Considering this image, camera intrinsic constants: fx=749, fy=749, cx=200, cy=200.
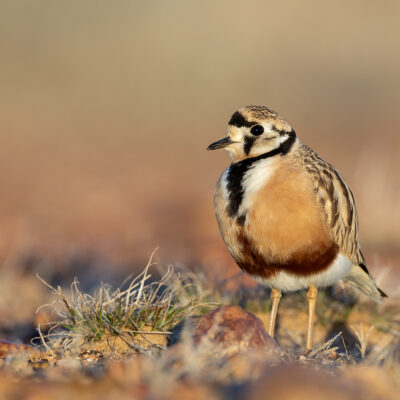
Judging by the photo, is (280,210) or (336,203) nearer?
(280,210)

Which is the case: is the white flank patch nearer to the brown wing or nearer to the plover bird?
the plover bird

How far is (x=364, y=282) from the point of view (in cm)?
603

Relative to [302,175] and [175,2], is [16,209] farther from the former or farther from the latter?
[175,2]

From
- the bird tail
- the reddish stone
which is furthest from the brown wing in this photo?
the reddish stone

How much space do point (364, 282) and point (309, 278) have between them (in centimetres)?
92

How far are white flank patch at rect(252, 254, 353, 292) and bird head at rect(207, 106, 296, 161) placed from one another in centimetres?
91

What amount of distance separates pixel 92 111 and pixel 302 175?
1786cm

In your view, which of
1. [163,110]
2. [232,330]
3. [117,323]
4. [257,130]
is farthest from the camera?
[163,110]

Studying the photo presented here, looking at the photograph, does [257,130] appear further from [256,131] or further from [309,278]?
[309,278]

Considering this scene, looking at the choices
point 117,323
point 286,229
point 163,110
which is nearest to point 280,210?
point 286,229

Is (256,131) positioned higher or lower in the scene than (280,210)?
higher

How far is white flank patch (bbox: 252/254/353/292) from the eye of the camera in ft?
17.3

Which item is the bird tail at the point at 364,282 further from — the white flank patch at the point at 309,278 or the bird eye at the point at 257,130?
the bird eye at the point at 257,130

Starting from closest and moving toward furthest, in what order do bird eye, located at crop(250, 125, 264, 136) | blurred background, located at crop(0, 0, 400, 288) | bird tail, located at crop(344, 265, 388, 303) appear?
bird eye, located at crop(250, 125, 264, 136) < bird tail, located at crop(344, 265, 388, 303) < blurred background, located at crop(0, 0, 400, 288)
